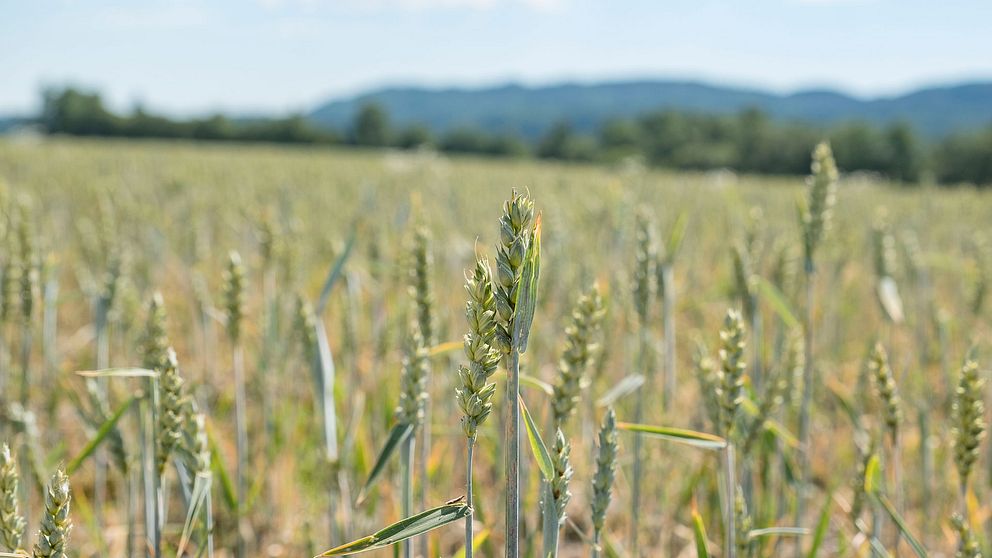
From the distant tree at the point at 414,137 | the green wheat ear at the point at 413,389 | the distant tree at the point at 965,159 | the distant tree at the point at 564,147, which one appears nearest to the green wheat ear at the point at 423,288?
the green wheat ear at the point at 413,389

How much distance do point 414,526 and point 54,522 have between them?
45cm

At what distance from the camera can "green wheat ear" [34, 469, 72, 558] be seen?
884 mm

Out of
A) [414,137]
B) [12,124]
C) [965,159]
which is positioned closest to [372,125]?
[414,137]

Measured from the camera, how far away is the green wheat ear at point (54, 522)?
0.88 m

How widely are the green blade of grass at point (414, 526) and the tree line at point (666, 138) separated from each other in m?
34.0

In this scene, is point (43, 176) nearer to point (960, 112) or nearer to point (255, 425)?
point (255, 425)

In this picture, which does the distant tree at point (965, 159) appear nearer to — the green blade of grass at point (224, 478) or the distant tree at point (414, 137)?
the distant tree at point (414, 137)

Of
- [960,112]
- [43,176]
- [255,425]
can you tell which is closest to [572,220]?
[255,425]

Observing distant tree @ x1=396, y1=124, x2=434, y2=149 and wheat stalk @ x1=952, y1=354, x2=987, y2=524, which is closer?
wheat stalk @ x1=952, y1=354, x2=987, y2=524

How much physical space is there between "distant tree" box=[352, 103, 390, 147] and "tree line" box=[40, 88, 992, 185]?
85mm

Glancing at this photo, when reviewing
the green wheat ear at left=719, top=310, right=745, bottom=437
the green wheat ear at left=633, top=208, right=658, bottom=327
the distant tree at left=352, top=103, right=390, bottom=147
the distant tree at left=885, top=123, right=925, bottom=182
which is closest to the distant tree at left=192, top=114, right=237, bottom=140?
the distant tree at left=352, top=103, right=390, bottom=147

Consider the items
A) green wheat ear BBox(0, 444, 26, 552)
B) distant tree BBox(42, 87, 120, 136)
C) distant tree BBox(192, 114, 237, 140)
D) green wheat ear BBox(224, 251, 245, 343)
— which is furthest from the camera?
distant tree BBox(192, 114, 237, 140)

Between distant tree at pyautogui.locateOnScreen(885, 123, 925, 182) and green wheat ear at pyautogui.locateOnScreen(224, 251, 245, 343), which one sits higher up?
distant tree at pyautogui.locateOnScreen(885, 123, 925, 182)

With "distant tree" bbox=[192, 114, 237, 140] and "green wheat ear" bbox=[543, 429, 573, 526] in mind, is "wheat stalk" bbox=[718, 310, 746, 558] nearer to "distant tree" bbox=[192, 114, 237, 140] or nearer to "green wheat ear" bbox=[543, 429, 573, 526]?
"green wheat ear" bbox=[543, 429, 573, 526]
